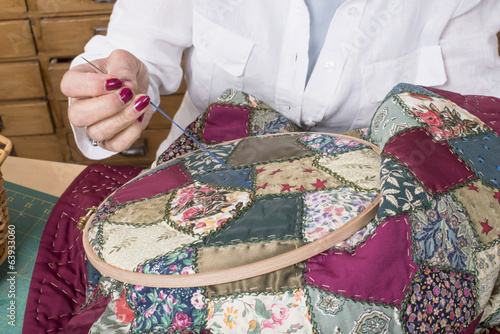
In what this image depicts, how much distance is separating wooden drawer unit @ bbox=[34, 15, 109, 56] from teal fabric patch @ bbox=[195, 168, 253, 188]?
4.03 feet

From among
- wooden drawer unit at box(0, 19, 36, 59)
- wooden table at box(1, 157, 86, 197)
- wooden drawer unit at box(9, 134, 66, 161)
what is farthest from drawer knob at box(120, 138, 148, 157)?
wooden table at box(1, 157, 86, 197)

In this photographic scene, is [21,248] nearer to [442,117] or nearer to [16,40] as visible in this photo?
[442,117]

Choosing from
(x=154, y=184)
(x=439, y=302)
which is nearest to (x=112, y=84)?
(x=154, y=184)

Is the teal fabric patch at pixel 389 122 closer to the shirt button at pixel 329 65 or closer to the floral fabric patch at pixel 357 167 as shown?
the floral fabric patch at pixel 357 167

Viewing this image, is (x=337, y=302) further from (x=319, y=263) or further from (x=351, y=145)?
(x=351, y=145)

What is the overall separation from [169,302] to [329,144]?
281mm

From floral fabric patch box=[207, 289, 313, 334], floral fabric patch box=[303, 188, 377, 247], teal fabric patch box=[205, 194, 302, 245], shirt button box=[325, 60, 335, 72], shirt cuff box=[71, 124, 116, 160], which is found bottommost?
shirt cuff box=[71, 124, 116, 160]

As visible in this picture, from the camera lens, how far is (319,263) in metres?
0.45

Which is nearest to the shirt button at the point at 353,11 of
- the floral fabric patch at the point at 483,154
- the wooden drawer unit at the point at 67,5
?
the floral fabric patch at the point at 483,154

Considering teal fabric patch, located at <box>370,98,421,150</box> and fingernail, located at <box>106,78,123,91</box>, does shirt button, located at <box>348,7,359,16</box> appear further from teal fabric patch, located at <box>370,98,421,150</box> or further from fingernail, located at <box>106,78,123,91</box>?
fingernail, located at <box>106,78,123,91</box>

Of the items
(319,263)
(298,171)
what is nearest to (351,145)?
(298,171)

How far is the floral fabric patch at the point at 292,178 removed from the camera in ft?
1.71

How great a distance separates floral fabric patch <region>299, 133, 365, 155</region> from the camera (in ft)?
1.91

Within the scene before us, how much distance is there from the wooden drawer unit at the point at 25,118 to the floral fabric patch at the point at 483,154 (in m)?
1.59
